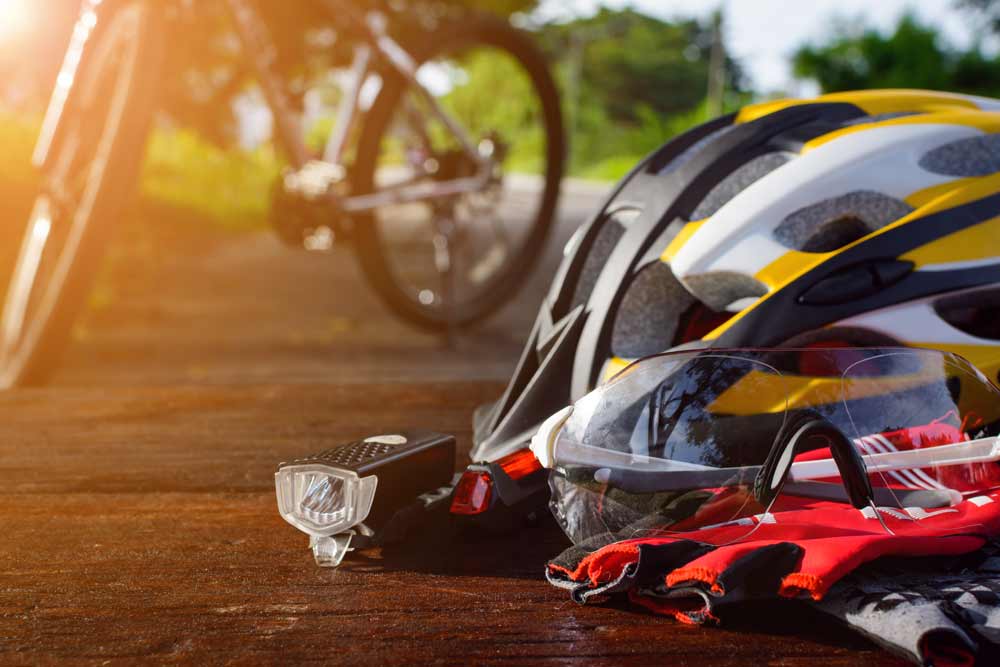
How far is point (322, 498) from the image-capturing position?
123 cm

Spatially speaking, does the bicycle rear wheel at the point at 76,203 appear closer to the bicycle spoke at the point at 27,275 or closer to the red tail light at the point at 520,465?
the bicycle spoke at the point at 27,275

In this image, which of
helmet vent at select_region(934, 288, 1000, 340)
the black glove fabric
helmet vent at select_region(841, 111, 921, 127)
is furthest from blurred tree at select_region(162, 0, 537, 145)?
the black glove fabric

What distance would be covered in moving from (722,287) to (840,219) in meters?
0.26

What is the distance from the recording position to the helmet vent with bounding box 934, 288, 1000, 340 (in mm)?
1661

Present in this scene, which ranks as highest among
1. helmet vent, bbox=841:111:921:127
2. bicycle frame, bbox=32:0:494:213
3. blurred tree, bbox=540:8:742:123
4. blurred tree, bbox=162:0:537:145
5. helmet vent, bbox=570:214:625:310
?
blurred tree, bbox=540:8:742:123

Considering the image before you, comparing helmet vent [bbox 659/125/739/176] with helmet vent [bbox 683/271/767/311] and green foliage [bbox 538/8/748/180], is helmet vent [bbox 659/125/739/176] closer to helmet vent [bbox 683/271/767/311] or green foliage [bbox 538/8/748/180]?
helmet vent [bbox 683/271/767/311]

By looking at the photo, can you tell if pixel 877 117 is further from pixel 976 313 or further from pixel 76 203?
pixel 76 203

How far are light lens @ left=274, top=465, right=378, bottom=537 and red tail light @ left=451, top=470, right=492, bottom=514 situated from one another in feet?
0.42

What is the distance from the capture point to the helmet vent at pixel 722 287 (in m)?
1.65

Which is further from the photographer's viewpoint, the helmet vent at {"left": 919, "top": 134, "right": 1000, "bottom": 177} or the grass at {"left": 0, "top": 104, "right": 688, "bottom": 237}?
the grass at {"left": 0, "top": 104, "right": 688, "bottom": 237}

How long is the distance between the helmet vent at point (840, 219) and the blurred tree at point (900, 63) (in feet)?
58.1

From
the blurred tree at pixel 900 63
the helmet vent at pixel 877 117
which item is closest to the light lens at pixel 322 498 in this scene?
the helmet vent at pixel 877 117

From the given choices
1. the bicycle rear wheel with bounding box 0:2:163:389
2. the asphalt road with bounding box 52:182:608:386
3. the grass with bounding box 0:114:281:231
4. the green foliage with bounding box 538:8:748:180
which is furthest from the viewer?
the green foliage with bounding box 538:8:748:180

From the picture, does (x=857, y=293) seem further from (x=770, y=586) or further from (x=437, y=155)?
(x=437, y=155)
